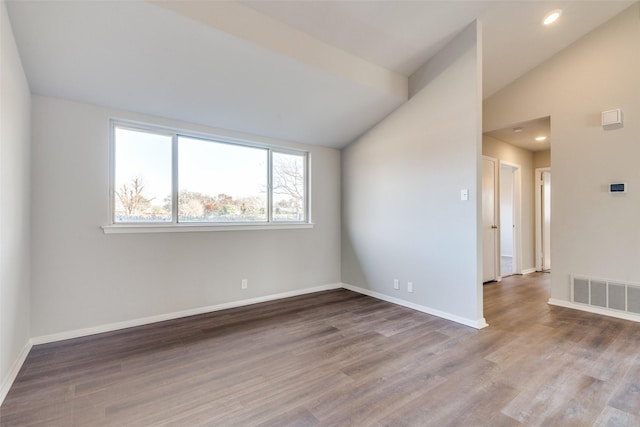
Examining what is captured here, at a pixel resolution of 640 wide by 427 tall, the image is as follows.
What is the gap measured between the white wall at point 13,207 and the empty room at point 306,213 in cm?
3

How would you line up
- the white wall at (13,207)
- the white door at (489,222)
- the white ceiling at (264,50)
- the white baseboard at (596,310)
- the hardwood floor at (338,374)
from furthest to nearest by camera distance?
the white door at (489,222)
the white baseboard at (596,310)
the white ceiling at (264,50)
the white wall at (13,207)
the hardwood floor at (338,374)

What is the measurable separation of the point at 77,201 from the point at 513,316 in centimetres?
479

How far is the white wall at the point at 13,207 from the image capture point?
6.34 feet

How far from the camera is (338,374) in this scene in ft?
7.34

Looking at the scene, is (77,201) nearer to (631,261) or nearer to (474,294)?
(474,294)

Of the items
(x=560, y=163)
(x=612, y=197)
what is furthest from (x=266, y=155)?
(x=612, y=197)

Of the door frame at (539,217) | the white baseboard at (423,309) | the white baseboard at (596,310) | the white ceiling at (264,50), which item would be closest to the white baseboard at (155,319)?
the white baseboard at (423,309)

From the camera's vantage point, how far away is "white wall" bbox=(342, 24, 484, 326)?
3166 mm

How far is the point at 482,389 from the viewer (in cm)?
203

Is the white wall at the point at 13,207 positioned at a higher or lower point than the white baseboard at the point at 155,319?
higher

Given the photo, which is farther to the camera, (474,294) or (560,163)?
(560,163)

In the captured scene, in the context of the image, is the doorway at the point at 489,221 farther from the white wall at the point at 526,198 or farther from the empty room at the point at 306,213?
the white wall at the point at 526,198

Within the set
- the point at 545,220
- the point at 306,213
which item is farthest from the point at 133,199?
the point at 545,220

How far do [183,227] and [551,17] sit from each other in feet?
15.5
